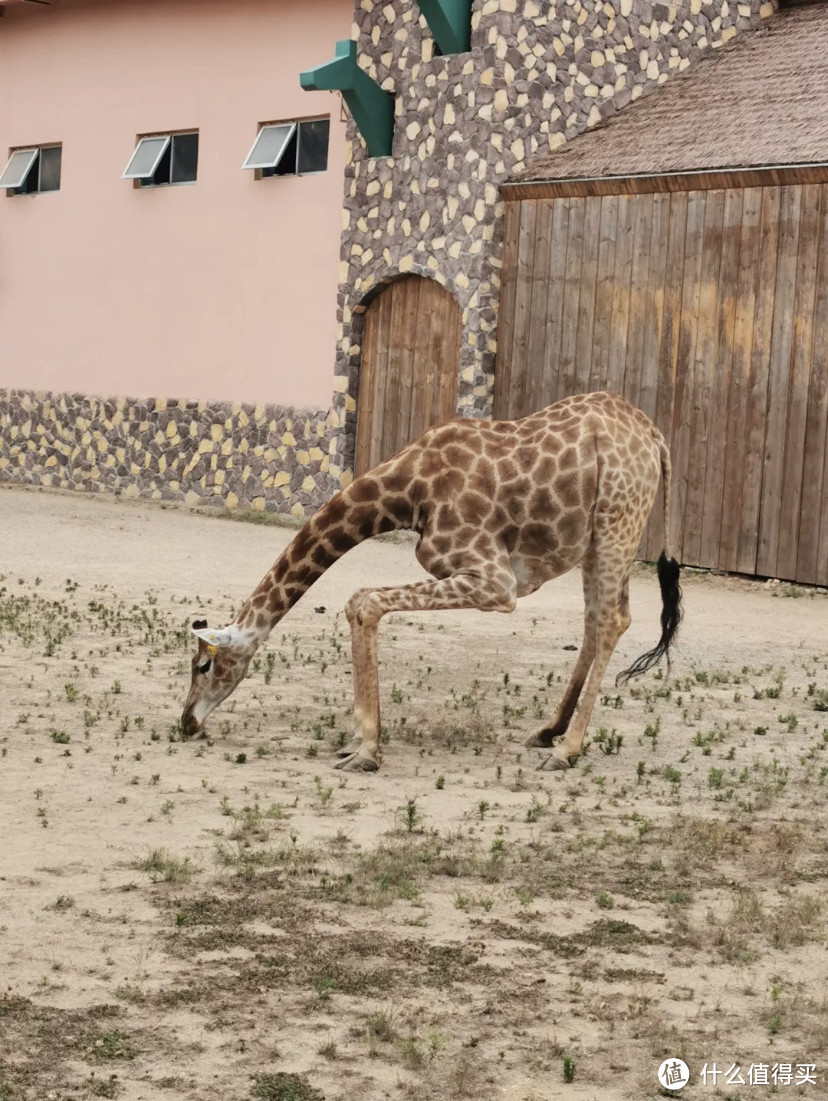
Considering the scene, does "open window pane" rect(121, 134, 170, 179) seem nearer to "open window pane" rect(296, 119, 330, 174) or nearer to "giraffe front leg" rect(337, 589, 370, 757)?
"open window pane" rect(296, 119, 330, 174)

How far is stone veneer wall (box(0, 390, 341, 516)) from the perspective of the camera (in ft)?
57.8

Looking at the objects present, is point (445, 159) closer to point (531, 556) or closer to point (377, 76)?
point (377, 76)

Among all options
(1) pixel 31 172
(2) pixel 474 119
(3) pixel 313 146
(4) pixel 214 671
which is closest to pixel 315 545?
(4) pixel 214 671

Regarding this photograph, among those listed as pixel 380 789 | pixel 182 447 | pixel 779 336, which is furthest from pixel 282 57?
pixel 380 789

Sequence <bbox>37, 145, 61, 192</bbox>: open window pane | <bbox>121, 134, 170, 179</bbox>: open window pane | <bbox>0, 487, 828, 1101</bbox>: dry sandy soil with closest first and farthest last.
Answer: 1. <bbox>0, 487, 828, 1101</bbox>: dry sandy soil
2. <bbox>121, 134, 170, 179</bbox>: open window pane
3. <bbox>37, 145, 61, 192</bbox>: open window pane

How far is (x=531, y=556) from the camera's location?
7.63 metres

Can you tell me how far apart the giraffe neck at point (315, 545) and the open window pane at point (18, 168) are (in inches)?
590

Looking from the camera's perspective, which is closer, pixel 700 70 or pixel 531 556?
pixel 531 556

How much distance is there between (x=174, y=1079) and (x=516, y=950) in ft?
4.26

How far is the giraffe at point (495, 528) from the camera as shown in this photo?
739cm

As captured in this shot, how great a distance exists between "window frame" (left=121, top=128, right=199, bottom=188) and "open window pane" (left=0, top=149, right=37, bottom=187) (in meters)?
2.03

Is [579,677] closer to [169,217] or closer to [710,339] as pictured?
[710,339]

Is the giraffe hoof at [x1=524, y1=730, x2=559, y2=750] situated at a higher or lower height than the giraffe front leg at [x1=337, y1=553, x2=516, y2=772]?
lower

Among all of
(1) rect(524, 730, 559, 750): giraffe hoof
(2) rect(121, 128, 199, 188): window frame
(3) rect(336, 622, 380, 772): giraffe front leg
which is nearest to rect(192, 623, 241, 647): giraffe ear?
(3) rect(336, 622, 380, 772): giraffe front leg
